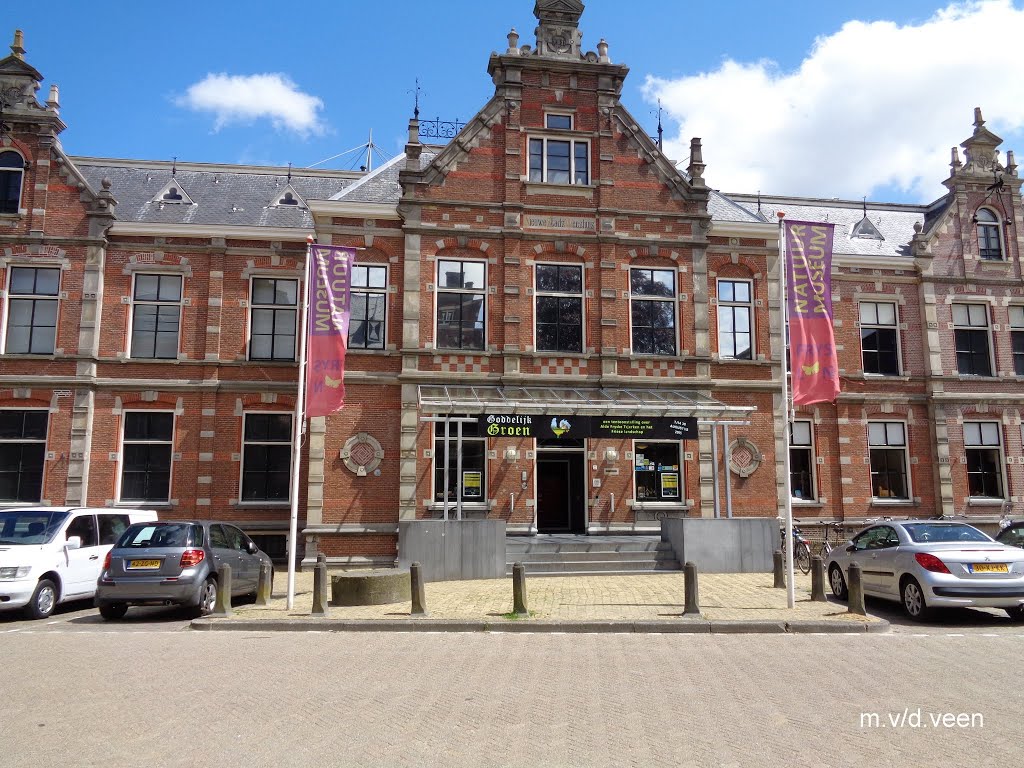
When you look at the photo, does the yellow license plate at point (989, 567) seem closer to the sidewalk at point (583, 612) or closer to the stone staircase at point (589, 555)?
the sidewalk at point (583, 612)

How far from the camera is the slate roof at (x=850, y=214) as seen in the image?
2634cm

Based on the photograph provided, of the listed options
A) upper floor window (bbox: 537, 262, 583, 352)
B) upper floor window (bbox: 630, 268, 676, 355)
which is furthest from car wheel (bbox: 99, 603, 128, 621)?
upper floor window (bbox: 630, 268, 676, 355)

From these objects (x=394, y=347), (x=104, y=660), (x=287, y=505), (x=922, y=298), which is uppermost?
(x=922, y=298)

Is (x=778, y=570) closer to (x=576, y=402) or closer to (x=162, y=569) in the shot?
(x=576, y=402)

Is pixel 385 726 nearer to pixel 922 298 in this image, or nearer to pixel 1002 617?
pixel 1002 617

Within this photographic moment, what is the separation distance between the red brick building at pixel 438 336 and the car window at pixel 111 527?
211 inches

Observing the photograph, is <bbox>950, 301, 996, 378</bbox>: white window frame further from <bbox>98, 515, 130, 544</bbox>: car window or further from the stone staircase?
<bbox>98, 515, 130, 544</bbox>: car window

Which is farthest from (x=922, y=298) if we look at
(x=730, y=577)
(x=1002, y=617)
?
(x=1002, y=617)

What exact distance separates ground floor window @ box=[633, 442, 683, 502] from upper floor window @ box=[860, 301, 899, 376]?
791 cm

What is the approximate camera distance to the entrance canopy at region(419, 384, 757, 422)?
18516mm

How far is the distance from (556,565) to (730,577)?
12.7ft

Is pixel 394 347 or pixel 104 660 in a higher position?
pixel 394 347

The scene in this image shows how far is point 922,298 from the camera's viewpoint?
984 inches

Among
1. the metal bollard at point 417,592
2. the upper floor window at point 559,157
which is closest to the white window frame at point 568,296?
the upper floor window at point 559,157
